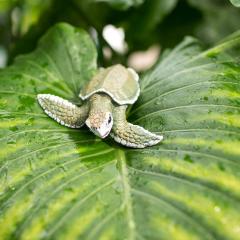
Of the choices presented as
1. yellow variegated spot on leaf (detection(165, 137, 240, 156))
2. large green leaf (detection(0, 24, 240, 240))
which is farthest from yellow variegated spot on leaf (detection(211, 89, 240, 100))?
yellow variegated spot on leaf (detection(165, 137, 240, 156))

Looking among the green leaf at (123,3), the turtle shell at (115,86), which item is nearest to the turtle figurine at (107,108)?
the turtle shell at (115,86)

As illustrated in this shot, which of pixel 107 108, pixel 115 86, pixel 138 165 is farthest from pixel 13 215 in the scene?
pixel 115 86

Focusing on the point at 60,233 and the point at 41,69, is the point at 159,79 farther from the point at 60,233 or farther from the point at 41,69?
the point at 60,233

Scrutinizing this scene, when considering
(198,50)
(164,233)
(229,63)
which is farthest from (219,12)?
(164,233)

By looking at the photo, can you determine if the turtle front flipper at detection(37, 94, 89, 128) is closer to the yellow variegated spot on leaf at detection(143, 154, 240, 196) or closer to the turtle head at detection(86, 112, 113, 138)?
the turtle head at detection(86, 112, 113, 138)

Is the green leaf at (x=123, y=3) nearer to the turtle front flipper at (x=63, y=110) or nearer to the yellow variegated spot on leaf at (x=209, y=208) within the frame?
the turtle front flipper at (x=63, y=110)

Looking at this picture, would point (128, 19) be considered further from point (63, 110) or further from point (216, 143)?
point (216, 143)
